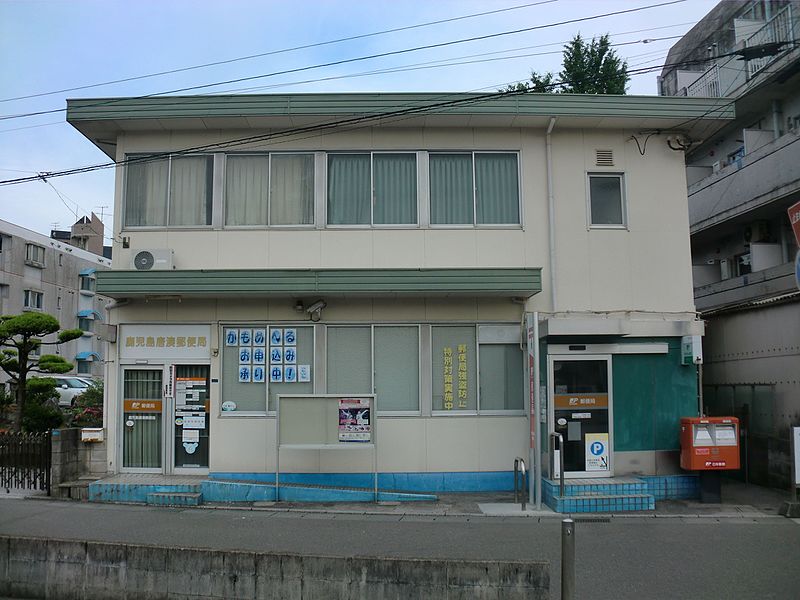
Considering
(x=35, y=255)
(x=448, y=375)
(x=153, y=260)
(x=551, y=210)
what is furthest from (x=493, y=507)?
(x=35, y=255)

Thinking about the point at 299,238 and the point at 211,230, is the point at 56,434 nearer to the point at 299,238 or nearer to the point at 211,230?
the point at 211,230

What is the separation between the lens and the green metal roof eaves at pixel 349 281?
1212 centimetres

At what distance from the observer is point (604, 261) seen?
13.1 m

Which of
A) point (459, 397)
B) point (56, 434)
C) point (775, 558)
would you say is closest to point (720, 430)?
point (775, 558)

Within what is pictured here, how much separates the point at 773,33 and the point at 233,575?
2106 centimetres

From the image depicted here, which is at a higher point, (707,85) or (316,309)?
(707,85)

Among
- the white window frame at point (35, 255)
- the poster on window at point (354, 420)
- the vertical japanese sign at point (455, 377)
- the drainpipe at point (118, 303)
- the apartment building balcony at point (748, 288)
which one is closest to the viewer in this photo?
the poster on window at point (354, 420)

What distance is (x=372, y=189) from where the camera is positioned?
13.1m

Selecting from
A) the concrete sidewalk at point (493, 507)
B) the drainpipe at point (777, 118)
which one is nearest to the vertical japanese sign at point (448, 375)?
the concrete sidewalk at point (493, 507)

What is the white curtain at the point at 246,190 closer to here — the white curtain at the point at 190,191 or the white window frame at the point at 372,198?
the white curtain at the point at 190,191

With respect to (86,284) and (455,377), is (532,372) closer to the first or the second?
(455,377)

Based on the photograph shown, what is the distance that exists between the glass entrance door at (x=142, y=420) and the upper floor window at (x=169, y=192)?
9.33ft

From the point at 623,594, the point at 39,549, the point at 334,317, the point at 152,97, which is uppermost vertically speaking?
the point at 152,97

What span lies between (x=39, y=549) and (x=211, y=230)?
7109 mm
